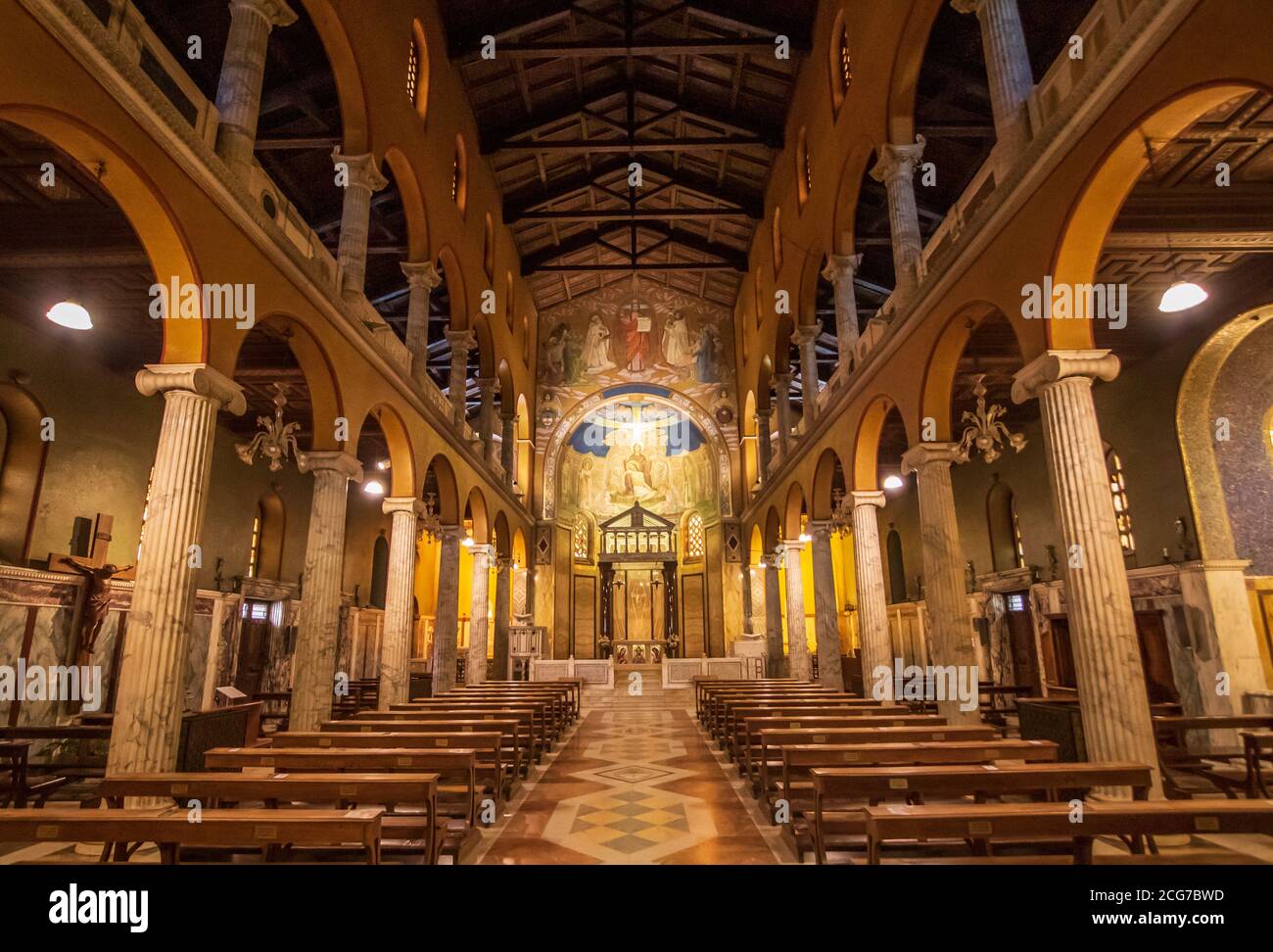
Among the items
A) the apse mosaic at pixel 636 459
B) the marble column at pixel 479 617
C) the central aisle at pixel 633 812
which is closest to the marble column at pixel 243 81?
the central aisle at pixel 633 812

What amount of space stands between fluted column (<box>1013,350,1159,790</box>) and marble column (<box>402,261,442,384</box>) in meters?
11.4

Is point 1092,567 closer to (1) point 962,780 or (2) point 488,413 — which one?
(1) point 962,780

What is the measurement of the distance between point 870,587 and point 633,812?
25.8ft

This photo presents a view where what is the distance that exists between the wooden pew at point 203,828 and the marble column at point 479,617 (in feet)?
51.0

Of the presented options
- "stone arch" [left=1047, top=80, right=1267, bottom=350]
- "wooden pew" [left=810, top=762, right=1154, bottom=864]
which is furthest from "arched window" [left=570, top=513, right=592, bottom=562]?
"wooden pew" [left=810, top=762, right=1154, bottom=864]

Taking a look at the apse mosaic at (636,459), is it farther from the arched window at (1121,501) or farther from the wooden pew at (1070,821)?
the wooden pew at (1070,821)

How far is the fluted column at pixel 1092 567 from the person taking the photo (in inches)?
240

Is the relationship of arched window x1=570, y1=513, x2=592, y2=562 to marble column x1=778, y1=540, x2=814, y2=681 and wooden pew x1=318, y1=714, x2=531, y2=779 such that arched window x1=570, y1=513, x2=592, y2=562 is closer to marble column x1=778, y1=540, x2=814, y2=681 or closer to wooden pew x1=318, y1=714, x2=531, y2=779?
marble column x1=778, y1=540, x2=814, y2=681

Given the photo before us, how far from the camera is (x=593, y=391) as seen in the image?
28.5 meters

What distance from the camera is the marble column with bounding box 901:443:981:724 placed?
945cm

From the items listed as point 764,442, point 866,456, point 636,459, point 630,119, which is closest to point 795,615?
point 764,442
